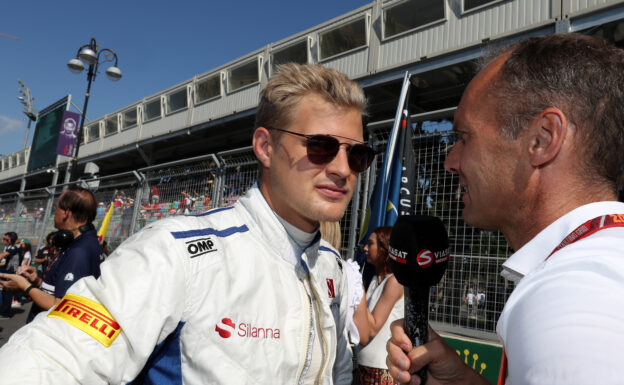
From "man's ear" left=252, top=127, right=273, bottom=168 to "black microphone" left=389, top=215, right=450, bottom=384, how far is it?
0.67 meters

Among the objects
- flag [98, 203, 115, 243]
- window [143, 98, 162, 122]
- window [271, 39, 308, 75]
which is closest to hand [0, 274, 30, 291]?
flag [98, 203, 115, 243]

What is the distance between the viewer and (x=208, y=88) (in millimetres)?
18828

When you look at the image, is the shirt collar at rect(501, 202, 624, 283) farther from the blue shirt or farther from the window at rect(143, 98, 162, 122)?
the window at rect(143, 98, 162, 122)

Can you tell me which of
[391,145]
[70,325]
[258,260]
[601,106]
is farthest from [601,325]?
[391,145]

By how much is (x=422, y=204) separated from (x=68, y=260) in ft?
11.9

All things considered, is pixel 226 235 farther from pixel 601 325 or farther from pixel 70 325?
pixel 601 325

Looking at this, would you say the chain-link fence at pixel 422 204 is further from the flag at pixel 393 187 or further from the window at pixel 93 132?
the window at pixel 93 132

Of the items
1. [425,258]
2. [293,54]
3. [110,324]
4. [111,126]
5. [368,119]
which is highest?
[293,54]

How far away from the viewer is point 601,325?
2.10 feet

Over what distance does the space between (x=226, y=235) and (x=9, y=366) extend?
720 mm

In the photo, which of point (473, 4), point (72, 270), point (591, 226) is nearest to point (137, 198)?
point (72, 270)

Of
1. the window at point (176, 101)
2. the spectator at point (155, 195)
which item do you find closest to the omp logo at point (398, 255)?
the spectator at point (155, 195)

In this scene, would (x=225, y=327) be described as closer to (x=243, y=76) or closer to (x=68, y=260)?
(x=68, y=260)

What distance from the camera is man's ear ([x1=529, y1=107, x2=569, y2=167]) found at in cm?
115
